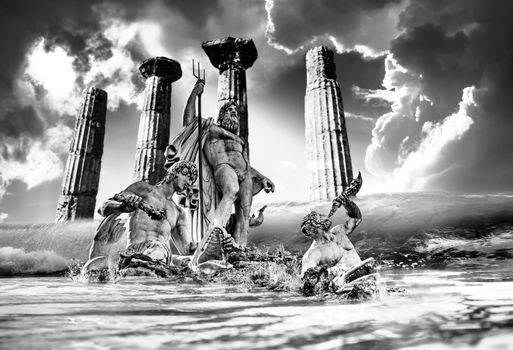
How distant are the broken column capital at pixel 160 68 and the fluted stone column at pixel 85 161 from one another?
2.05 m

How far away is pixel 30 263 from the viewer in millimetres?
8133

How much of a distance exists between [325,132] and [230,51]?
4.33 metres

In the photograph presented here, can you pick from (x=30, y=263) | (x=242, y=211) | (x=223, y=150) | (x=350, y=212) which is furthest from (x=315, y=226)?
(x=30, y=263)

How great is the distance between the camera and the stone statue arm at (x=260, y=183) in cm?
509

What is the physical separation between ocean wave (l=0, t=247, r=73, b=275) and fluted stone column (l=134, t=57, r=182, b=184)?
12.1ft

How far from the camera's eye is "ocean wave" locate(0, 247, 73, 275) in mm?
7947

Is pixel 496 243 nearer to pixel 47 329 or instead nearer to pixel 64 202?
pixel 47 329

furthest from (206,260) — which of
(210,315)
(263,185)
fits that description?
(210,315)

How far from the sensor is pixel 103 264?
2.93 meters

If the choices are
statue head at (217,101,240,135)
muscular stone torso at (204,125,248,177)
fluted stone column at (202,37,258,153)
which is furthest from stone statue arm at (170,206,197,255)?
fluted stone column at (202,37,258,153)

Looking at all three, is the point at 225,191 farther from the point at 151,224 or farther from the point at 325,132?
the point at 325,132

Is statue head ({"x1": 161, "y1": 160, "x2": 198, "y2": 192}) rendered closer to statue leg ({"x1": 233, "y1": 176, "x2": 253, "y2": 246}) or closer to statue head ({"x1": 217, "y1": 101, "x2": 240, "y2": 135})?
statue leg ({"x1": 233, "y1": 176, "x2": 253, "y2": 246})

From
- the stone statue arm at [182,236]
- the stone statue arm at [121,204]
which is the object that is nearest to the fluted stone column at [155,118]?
the stone statue arm at [182,236]

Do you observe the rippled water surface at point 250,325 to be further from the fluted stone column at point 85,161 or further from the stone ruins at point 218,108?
the fluted stone column at point 85,161
